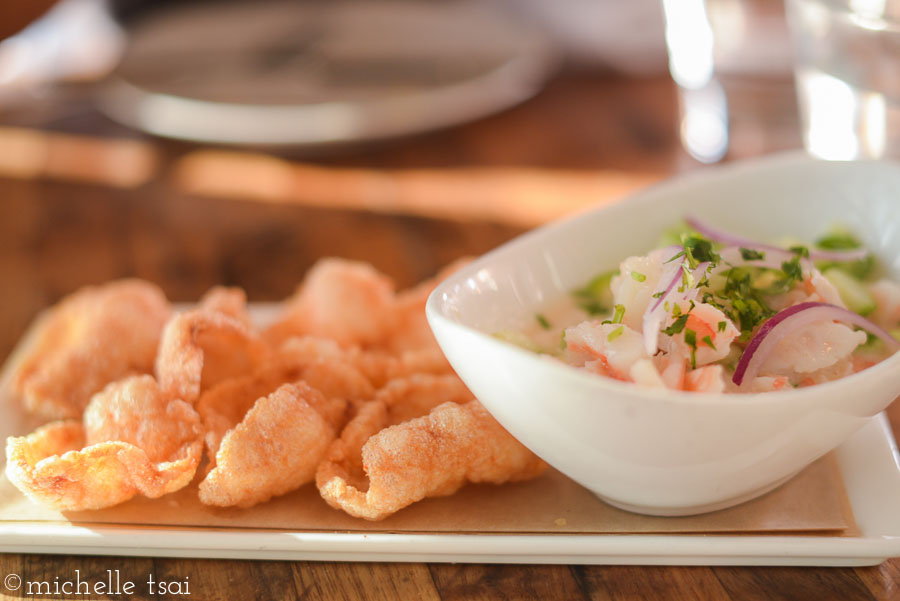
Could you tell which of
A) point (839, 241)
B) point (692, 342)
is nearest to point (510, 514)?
point (692, 342)

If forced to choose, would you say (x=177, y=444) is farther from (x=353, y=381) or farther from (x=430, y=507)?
(x=430, y=507)

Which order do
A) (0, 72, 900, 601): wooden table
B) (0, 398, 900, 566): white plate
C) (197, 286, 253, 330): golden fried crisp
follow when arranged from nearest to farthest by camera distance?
1. (0, 398, 900, 566): white plate
2. (197, 286, 253, 330): golden fried crisp
3. (0, 72, 900, 601): wooden table

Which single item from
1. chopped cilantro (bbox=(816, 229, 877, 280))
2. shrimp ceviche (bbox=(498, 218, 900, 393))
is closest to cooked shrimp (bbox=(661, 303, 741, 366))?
shrimp ceviche (bbox=(498, 218, 900, 393))

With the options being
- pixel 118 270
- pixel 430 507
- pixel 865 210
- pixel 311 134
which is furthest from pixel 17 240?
pixel 865 210

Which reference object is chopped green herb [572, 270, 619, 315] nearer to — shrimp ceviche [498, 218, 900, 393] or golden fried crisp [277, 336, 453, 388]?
shrimp ceviche [498, 218, 900, 393]

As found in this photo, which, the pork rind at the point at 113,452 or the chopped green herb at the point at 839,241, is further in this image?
the chopped green herb at the point at 839,241

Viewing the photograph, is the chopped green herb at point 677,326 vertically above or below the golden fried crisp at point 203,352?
above

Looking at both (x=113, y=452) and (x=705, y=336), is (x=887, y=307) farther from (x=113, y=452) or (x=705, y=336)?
(x=113, y=452)

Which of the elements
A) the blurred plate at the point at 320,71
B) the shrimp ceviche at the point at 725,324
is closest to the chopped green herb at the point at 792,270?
the shrimp ceviche at the point at 725,324

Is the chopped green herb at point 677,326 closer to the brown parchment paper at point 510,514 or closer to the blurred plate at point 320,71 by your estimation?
the brown parchment paper at point 510,514
